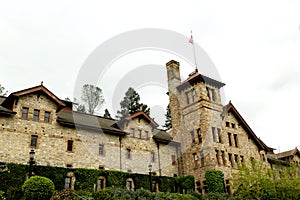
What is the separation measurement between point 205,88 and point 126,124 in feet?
35.8

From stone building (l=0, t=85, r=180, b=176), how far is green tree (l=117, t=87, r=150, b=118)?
71.8ft

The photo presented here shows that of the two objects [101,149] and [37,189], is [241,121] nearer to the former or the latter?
[101,149]

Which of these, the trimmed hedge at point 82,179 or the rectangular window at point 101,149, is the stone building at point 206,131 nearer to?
the trimmed hedge at point 82,179

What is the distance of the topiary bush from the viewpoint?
20.2m

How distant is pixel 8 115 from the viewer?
26094 mm

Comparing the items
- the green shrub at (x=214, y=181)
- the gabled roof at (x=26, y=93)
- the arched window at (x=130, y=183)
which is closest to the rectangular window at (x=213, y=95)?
the green shrub at (x=214, y=181)

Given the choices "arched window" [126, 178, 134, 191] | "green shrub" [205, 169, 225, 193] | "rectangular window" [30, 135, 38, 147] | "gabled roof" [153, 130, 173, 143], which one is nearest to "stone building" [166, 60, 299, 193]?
"green shrub" [205, 169, 225, 193]

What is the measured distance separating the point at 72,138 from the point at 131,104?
29998 millimetres

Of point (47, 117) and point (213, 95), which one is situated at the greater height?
point (213, 95)

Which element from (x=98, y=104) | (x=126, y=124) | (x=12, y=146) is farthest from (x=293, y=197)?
(x=98, y=104)

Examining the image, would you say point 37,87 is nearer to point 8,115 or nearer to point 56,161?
point 8,115

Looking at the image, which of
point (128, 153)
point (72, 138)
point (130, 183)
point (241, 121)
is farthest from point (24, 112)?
point (241, 121)

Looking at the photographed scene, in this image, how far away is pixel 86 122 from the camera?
31312 mm

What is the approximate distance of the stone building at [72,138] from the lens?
26.1m
